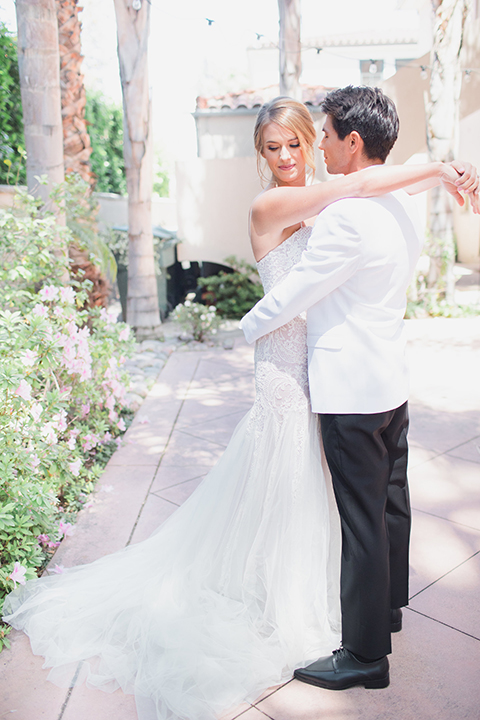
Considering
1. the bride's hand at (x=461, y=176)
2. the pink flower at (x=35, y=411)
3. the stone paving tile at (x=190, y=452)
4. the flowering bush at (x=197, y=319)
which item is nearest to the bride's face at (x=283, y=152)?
the bride's hand at (x=461, y=176)

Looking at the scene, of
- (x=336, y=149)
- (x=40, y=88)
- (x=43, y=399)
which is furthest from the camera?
(x=40, y=88)

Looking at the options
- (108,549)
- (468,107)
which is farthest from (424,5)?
(108,549)

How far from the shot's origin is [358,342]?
1.78 meters

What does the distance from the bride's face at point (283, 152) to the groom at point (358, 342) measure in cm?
20

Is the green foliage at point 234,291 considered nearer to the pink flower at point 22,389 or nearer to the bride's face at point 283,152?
the pink flower at point 22,389

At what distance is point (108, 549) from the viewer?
114 inches

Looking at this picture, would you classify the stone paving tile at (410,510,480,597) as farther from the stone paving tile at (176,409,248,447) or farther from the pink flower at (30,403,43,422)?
the pink flower at (30,403,43,422)

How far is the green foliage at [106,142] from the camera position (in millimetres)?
13023

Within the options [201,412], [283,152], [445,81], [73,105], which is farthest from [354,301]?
[445,81]

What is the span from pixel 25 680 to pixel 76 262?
16.8ft

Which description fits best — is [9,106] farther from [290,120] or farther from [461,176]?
[461,176]

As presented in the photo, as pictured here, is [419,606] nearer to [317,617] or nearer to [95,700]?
[317,617]

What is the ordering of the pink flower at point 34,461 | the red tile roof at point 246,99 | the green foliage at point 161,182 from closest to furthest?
the pink flower at point 34,461 → the red tile roof at point 246,99 → the green foliage at point 161,182

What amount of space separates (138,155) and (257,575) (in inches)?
240
